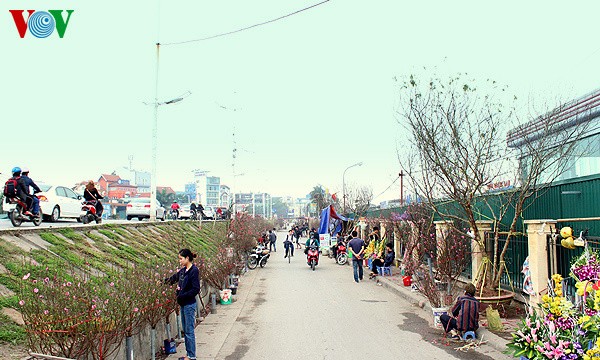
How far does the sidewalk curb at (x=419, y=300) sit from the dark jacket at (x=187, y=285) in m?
4.82

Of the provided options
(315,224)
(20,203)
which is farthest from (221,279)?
(315,224)

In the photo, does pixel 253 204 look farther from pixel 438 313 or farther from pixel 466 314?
pixel 466 314

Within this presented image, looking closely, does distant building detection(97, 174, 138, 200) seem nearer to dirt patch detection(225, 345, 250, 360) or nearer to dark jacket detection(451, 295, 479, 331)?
dirt patch detection(225, 345, 250, 360)

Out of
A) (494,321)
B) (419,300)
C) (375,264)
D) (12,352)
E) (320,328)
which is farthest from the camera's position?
(375,264)

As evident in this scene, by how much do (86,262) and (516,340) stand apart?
703cm

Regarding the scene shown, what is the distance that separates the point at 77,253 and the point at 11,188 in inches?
165

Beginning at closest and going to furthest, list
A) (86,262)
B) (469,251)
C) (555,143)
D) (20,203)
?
(86,262)
(555,143)
(20,203)
(469,251)

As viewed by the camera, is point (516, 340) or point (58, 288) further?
point (516, 340)

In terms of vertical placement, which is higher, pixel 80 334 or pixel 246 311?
pixel 80 334

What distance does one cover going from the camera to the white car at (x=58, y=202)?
631 inches

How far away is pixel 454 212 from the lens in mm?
16312

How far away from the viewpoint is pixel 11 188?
41.3ft

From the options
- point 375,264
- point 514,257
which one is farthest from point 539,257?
point 375,264

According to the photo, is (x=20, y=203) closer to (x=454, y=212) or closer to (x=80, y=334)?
(x=80, y=334)
